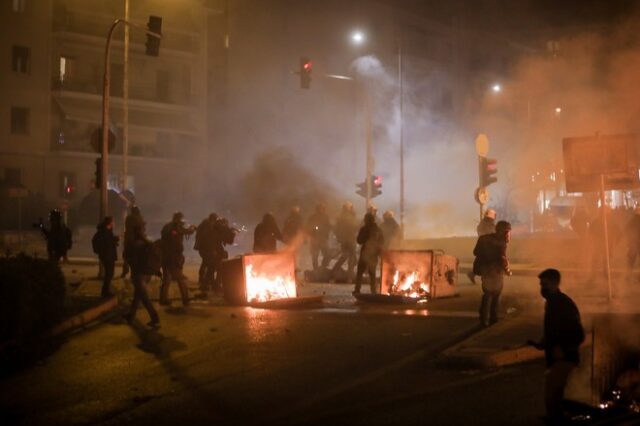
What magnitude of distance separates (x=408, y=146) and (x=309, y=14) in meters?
9.96

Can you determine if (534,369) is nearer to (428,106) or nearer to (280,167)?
(280,167)

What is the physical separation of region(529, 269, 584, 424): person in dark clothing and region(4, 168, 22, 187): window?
33659mm

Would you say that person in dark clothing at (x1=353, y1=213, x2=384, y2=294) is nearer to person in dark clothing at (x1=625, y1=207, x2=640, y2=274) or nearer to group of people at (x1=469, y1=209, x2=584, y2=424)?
person in dark clothing at (x1=625, y1=207, x2=640, y2=274)

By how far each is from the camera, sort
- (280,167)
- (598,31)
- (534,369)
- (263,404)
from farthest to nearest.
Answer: (280,167) → (598,31) → (534,369) → (263,404)

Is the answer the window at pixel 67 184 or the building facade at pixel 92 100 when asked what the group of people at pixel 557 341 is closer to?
the building facade at pixel 92 100

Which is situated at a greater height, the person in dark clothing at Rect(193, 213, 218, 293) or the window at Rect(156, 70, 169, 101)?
the window at Rect(156, 70, 169, 101)

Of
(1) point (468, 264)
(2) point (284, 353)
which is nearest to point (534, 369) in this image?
(2) point (284, 353)

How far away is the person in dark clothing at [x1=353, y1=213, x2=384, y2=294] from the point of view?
13.8 m

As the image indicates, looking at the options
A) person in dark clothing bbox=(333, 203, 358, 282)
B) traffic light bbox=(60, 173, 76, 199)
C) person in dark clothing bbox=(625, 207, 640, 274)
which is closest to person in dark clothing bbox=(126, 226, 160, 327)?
person in dark clothing bbox=(333, 203, 358, 282)

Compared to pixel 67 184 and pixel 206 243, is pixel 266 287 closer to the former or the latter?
pixel 206 243

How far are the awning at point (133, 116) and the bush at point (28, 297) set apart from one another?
27.4 meters

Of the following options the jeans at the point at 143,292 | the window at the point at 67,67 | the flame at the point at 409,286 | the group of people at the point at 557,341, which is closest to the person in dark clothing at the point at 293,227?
the flame at the point at 409,286

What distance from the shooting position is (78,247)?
32.1m

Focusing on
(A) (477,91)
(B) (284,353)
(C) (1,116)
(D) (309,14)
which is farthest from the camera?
(A) (477,91)
